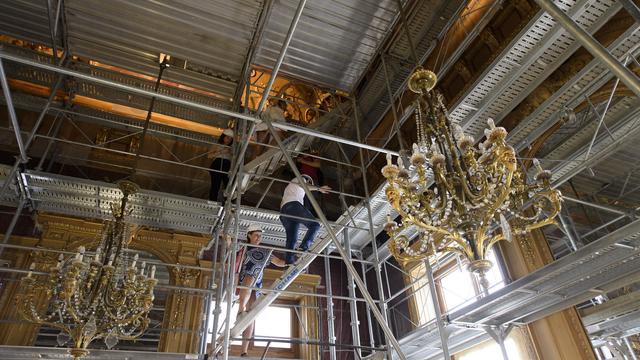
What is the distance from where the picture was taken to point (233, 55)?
5.87m

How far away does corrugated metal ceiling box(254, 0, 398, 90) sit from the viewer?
546cm

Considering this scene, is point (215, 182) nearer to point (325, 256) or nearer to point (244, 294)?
point (244, 294)

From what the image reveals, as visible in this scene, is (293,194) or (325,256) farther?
(293,194)

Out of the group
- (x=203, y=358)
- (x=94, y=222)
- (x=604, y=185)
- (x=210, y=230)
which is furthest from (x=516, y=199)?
(x=94, y=222)

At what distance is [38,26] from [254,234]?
3.97 m

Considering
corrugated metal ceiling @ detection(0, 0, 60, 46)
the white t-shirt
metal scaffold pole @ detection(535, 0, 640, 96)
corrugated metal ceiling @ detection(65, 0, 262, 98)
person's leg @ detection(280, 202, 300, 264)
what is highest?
corrugated metal ceiling @ detection(0, 0, 60, 46)

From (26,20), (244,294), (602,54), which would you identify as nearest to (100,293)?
(244,294)

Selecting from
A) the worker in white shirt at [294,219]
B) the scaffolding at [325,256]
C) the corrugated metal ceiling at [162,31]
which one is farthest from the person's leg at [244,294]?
the corrugated metal ceiling at [162,31]

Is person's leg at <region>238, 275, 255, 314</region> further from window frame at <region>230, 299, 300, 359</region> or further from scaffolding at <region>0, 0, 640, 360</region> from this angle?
window frame at <region>230, 299, 300, 359</region>

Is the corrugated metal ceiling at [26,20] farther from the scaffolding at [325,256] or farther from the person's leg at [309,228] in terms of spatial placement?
the person's leg at [309,228]

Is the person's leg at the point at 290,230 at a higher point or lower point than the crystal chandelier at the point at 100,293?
higher

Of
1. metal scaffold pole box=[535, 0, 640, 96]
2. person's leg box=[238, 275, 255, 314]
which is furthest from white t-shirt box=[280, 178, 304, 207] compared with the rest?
metal scaffold pole box=[535, 0, 640, 96]

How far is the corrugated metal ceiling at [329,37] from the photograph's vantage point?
17.9ft

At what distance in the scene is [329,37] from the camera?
18.9 feet
